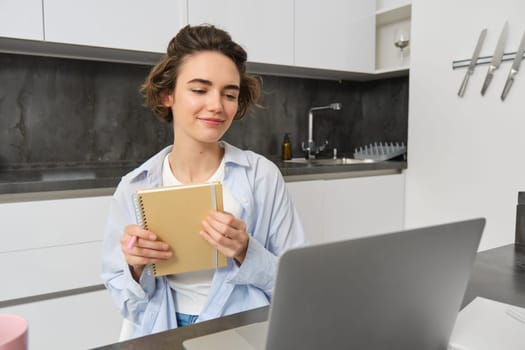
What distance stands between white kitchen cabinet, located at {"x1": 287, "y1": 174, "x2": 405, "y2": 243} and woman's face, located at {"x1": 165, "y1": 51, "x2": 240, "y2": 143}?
1.03m

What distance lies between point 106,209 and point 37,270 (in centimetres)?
29

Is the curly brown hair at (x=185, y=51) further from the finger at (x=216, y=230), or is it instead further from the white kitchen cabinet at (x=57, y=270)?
the white kitchen cabinet at (x=57, y=270)

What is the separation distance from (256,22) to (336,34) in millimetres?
548

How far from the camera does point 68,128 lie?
196cm

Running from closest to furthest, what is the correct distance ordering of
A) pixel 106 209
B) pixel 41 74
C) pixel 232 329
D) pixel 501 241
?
pixel 232 329
pixel 106 209
pixel 41 74
pixel 501 241

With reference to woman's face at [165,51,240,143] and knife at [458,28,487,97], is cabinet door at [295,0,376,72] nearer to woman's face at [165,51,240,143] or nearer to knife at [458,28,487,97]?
knife at [458,28,487,97]

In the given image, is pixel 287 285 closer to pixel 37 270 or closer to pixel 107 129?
pixel 37 270

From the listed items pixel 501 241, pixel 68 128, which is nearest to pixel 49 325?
pixel 68 128

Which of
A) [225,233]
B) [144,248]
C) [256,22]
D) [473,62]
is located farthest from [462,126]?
[144,248]

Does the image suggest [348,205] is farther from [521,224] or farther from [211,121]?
[211,121]

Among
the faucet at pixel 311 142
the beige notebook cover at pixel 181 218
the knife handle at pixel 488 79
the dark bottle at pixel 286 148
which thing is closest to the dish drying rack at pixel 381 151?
the faucet at pixel 311 142

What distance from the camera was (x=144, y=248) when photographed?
2.34ft

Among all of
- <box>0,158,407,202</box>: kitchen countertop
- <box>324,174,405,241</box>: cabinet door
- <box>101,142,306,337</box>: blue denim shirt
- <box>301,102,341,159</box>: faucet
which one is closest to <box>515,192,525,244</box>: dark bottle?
<box>101,142,306,337</box>: blue denim shirt

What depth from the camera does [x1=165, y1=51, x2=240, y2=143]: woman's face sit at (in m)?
0.96
